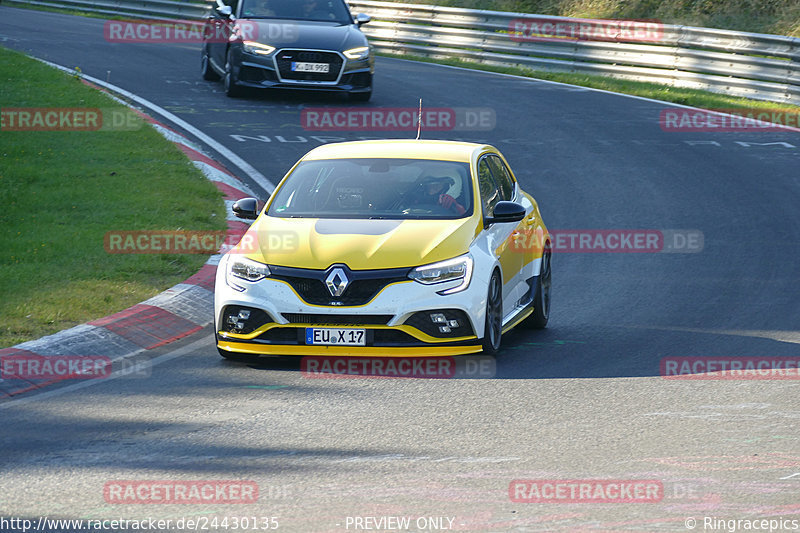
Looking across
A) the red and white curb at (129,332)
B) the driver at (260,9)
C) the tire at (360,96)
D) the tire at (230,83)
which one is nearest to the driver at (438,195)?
the red and white curb at (129,332)

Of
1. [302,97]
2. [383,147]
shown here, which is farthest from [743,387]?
[302,97]

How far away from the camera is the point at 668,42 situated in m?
24.6

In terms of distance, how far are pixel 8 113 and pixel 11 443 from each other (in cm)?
1173

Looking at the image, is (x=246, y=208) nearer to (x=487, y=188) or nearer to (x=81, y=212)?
(x=487, y=188)

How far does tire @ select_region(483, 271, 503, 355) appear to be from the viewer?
8.88 metres

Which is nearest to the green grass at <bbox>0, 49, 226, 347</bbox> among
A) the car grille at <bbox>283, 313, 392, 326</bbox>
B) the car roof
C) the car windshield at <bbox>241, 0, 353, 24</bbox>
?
the car roof

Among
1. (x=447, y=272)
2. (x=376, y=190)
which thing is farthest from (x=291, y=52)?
(x=447, y=272)

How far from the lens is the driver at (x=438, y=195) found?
378 inches

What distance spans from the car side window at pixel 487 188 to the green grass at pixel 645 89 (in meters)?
12.9

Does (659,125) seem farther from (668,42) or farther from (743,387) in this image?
(743,387)

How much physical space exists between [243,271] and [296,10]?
1370cm

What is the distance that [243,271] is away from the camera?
8.90 meters

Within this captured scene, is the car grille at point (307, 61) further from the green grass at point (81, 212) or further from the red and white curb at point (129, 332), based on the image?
the red and white curb at point (129, 332)

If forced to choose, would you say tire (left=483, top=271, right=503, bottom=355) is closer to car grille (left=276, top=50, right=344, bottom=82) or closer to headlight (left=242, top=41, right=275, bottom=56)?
car grille (left=276, top=50, right=344, bottom=82)
